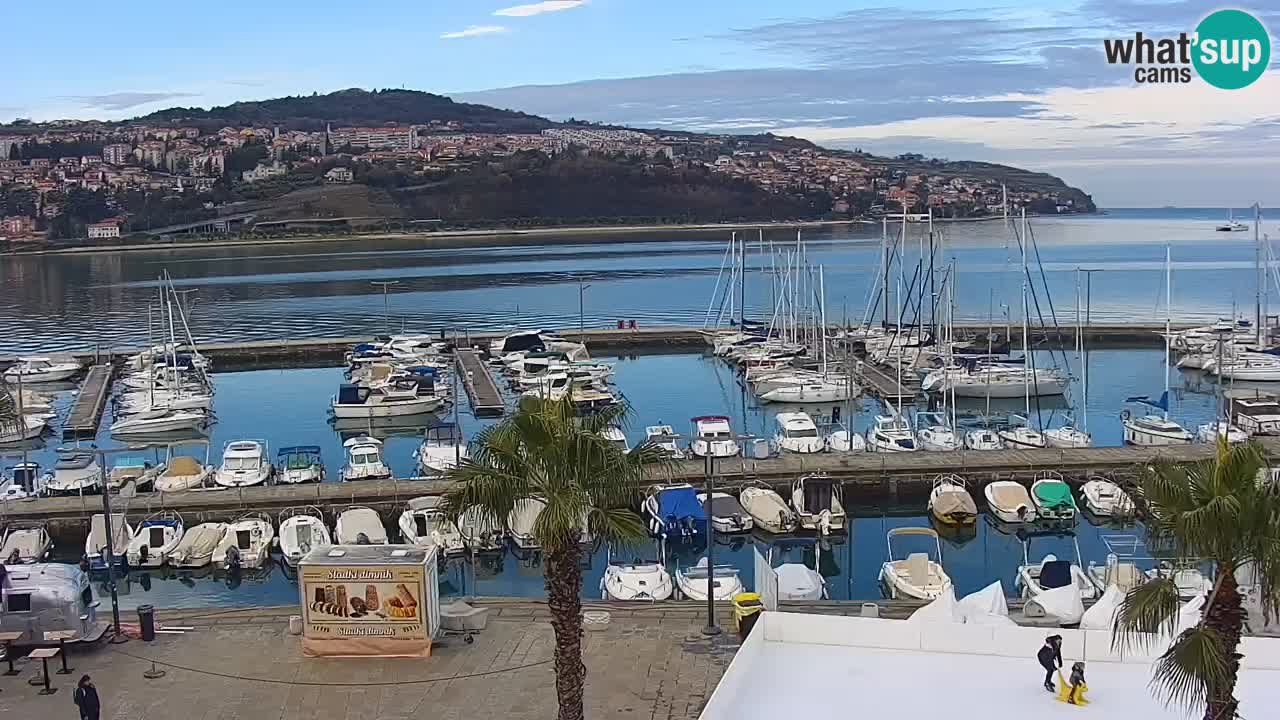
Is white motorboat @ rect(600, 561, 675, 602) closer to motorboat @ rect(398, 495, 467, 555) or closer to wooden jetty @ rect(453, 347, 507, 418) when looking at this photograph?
motorboat @ rect(398, 495, 467, 555)

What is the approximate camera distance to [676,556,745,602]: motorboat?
1738 cm

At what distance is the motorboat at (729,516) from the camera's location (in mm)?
22422

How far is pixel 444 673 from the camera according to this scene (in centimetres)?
1188

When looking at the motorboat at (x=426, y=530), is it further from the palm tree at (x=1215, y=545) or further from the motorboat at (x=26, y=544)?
the palm tree at (x=1215, y=545)

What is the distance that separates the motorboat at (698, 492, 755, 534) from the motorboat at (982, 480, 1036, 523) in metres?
4.77

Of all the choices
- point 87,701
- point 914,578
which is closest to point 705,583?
point 914,578

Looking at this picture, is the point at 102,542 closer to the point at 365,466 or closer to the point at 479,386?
the point at 365,466

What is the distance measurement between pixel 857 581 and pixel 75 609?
12.8 metres

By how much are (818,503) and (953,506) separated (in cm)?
255

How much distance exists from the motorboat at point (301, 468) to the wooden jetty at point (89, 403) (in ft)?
37.3

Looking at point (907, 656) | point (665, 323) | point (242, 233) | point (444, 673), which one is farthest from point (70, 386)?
point (242, 233)

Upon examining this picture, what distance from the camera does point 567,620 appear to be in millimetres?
8938

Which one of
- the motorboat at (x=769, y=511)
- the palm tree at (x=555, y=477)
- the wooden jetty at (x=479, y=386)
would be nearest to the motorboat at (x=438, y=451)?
the motorboat at (x=769, y=511)

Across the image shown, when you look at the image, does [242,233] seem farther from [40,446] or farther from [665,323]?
[40,446]
